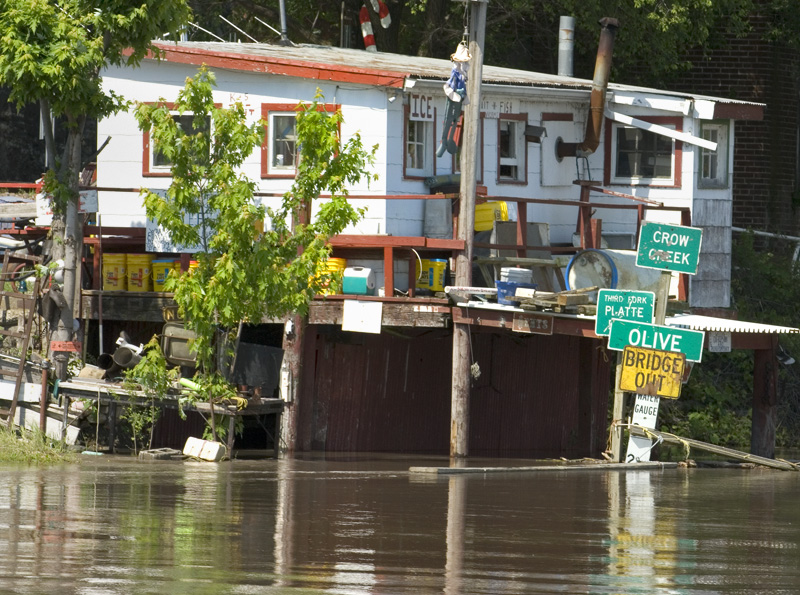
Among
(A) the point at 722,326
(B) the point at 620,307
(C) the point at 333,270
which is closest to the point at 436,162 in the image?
(C) the point at 333,270

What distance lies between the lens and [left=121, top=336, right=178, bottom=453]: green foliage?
747 inches

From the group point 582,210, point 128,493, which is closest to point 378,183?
point 582,210

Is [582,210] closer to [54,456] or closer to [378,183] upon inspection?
[378,183]

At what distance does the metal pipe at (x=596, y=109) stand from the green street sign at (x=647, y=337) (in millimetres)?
6495

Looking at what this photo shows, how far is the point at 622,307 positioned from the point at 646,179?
21.7 feet

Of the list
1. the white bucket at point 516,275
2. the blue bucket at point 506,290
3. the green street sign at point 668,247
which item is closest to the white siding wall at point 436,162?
the white bucket at point 516,275

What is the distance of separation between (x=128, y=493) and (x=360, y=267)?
25.4ft

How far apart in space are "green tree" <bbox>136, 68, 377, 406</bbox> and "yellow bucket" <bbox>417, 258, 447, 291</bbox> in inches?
85.9

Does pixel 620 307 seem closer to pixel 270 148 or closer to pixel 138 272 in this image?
pixel 270 148

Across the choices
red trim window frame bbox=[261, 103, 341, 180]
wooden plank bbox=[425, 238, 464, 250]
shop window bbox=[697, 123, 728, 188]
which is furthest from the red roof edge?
shop window bbox=[697, 123, 728, 188]

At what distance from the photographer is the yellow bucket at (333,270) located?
19453 mm

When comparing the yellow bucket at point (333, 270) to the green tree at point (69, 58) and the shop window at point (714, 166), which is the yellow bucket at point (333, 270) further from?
the shop window at point (714, 166)

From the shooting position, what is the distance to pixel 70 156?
20281 millimetres

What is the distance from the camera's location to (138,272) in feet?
72.2
